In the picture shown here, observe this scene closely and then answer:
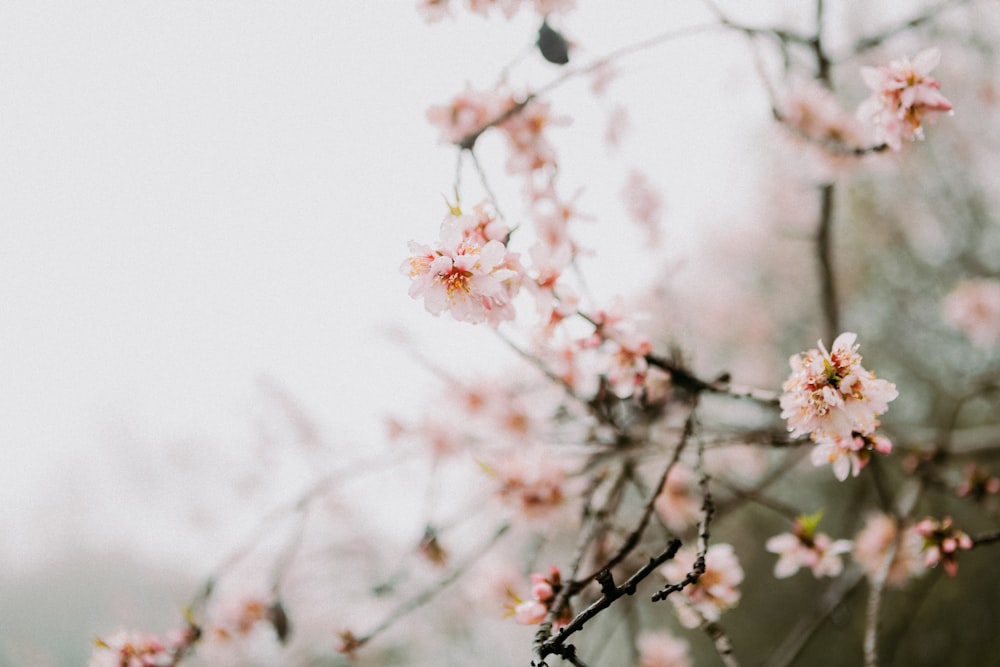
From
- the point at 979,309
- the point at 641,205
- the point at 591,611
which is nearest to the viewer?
the point at 591,611

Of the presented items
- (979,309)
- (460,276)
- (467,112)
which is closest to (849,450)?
(460,276)

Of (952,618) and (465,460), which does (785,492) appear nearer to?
(952,618)

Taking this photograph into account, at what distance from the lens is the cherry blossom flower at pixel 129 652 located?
1.43 metres

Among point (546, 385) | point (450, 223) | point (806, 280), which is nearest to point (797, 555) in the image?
point (546, 385)

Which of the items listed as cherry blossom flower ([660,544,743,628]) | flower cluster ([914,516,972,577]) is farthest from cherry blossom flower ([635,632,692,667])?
flower cluster ([914,516,972,577])

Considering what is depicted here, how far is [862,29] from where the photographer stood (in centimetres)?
530

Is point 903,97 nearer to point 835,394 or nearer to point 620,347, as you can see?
point 835,394

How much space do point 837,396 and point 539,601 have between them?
670 millimetres

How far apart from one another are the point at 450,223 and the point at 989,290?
466 centimetres

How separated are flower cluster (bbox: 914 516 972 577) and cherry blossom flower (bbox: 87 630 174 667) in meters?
1.88

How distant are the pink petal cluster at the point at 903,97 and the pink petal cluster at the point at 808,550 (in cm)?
90

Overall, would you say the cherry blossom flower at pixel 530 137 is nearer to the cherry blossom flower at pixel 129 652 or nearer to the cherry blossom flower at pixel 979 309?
the cherry blossom flower at pixel 129 652

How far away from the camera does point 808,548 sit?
1.36 meters

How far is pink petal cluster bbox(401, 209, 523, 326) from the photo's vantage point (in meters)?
0.94
